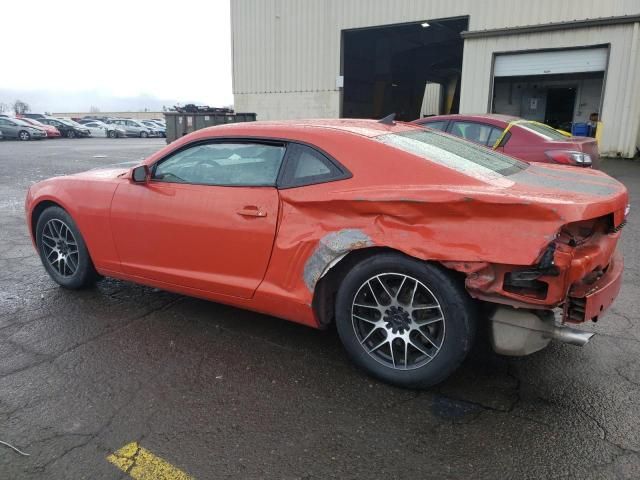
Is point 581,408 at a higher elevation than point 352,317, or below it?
below

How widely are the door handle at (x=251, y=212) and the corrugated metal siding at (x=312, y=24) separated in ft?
51.0

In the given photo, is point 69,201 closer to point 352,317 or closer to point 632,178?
point 352,317

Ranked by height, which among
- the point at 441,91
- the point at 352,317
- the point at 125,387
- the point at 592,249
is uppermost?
the point at 441,91

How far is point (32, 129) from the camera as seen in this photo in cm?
3212

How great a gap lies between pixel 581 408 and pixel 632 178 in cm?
1076

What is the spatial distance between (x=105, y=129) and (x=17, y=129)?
7.85m

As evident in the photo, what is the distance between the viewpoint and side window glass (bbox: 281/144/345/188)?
321 cm

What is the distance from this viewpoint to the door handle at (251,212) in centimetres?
334

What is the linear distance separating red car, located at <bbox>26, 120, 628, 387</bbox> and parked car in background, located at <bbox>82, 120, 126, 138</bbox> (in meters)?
38.4

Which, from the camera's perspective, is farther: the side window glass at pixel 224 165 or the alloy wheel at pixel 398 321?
the side window glass at pixel 224 165

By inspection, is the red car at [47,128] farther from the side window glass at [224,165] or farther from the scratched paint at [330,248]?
the scratched paint at [330,248]

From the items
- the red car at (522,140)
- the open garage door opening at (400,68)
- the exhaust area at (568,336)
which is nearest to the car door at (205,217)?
the exhaust area at (568,336)

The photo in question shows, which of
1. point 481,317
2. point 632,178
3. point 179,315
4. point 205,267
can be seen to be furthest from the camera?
point 632,178

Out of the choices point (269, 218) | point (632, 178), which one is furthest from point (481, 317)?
point (632, 178)
